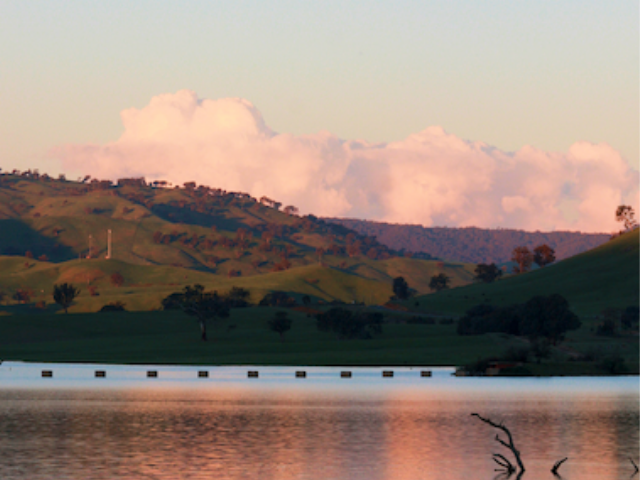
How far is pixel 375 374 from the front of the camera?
13725 centimetres

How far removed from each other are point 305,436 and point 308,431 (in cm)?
295

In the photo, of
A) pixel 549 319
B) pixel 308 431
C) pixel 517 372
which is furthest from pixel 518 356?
pixel 308 431

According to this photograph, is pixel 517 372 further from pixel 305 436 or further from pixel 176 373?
pixel 305 436

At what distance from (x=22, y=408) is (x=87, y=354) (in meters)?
108

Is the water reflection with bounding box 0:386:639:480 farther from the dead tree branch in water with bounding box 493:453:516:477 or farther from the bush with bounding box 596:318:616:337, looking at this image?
the bush with bounding box 596:318:616:337

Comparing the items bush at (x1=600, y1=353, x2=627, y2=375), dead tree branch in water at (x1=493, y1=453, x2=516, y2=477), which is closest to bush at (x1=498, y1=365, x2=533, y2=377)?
bush at (x1=600, y1=353, x2=627, y2=375)

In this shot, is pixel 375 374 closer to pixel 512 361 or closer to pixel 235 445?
pixel 512 361

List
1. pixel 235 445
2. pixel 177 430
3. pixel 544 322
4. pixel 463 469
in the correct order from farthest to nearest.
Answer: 1. pixel 544 322
2. pixel 177 430
3. pixel 235 445
4. pixel 463 469

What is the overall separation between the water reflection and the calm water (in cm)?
8

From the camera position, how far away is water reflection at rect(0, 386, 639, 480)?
44.0m

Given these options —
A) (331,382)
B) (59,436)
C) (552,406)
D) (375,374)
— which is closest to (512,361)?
(375,374)

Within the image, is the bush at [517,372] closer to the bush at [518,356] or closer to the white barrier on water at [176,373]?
the bush at [518,356]

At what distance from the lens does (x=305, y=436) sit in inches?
2285

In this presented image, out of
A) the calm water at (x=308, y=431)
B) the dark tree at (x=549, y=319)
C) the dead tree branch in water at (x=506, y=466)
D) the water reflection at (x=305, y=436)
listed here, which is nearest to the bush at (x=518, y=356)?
the dark tree at (x=549, y=319)
